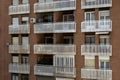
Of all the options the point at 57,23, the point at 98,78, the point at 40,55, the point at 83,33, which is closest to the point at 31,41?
the point at 40,55

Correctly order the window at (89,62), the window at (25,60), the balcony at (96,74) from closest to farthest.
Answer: the balcony at (96,74), the window at (89,62), the window at (25,60)

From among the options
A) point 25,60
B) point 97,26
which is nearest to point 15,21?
point 25,60

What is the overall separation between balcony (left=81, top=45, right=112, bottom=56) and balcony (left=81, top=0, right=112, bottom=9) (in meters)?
3.86

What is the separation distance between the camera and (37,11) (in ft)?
135

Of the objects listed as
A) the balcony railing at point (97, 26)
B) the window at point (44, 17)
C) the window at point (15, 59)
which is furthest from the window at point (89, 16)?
the window at point (15, 59)

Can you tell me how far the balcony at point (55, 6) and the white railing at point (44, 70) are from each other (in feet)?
19.9

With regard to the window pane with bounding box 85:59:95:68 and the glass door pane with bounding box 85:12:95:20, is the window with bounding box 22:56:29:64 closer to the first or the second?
the window pane with bounding box 85:59:95:68

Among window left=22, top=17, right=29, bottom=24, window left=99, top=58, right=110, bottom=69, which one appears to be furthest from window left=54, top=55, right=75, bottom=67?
window left=22, top=17, right=29, bottom=24

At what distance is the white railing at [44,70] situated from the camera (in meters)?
39.4

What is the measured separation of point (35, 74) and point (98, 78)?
27.1 feet

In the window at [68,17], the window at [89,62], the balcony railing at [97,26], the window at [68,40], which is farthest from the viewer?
the window at [68,40]

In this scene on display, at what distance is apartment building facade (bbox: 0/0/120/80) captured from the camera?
35469mm

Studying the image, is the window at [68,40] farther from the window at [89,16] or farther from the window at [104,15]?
the window at [104,15]

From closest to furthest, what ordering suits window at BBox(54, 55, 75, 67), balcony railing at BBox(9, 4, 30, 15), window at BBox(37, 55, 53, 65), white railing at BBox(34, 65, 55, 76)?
window at BBox(54, 55, 75, 67) → white railing at BBox(34, 65, 55, 76) → window at BBox(37, 55, 53, 65) → balcony railing at BBox(9, 4, 30, 15)
